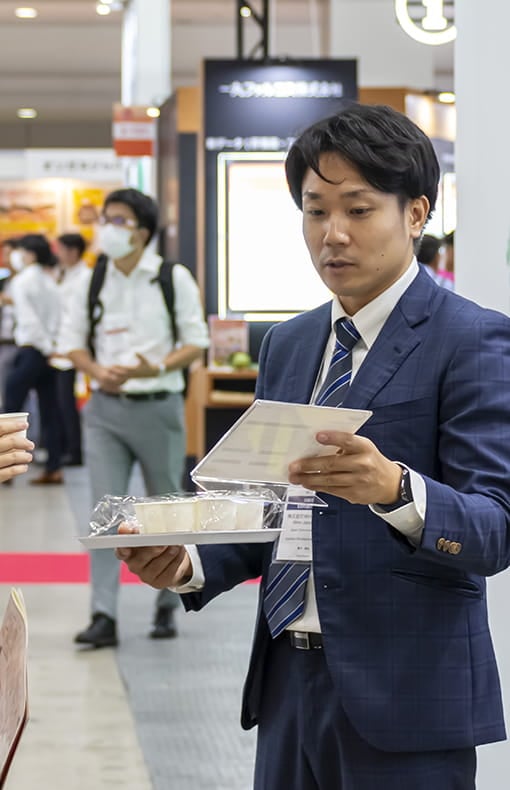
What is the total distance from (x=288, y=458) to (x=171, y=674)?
3758 millimetres

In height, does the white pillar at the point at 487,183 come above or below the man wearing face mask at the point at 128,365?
above

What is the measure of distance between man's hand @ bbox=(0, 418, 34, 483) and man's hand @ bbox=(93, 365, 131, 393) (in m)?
3.26

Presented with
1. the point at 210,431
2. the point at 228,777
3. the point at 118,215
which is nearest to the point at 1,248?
the point at 210,431

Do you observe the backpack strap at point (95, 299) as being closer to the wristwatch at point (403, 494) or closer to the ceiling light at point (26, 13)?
the wristwatch at point (403, 494)

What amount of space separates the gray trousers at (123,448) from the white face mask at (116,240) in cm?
58

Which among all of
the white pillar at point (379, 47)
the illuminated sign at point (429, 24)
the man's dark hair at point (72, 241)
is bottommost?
the man's dark hair at point (72, 241)

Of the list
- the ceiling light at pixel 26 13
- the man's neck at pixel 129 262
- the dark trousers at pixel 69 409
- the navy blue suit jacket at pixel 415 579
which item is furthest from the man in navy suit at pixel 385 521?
the ceiling light at pixel 26 13

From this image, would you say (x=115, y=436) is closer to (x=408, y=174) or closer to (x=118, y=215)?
(x=118, y=215)

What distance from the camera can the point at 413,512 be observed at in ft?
5.69

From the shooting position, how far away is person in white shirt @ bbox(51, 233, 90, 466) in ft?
38.7

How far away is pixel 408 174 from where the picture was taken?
1.95 metres

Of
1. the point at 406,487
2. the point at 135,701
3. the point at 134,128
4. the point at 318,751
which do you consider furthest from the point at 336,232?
the point at 134,128

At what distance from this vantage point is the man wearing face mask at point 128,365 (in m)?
5.49

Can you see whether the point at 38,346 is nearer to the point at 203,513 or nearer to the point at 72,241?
the point at 72,241
